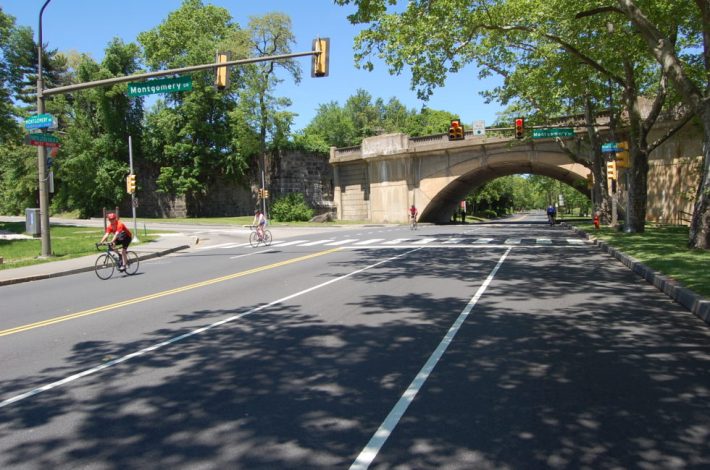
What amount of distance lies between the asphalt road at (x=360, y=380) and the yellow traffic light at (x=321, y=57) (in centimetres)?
711

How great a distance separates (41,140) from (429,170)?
3553cm

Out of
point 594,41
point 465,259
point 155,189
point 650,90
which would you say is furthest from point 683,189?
point 155,189

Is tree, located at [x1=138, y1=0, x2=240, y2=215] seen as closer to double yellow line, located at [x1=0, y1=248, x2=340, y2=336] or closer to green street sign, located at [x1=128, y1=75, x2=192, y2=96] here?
green street sign, located at [x1=128, y1=75, x2=192, y2=96]

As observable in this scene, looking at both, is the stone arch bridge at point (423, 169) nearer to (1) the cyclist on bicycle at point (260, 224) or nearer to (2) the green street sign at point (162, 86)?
(1) the cyclist on bicycle at point (260, 224)

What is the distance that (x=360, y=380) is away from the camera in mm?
5117

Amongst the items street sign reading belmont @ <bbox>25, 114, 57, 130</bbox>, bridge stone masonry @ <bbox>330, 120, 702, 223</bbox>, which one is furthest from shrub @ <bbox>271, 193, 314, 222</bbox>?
street sign reading belmont @ <bbox>25, 114, 57, 130</bbox>

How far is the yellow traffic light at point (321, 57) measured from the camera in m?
15.0

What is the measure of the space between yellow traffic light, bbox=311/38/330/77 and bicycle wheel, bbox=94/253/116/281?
7.51 meters

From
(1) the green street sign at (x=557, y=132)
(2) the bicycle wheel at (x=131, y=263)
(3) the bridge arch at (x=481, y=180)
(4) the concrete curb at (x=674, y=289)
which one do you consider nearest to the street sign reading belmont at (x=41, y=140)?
(2) the bicycle wheel at (x=131, y=263)

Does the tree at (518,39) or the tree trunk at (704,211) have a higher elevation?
the tree at (518,39)

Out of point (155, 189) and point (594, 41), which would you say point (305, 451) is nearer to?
point (594, 41)

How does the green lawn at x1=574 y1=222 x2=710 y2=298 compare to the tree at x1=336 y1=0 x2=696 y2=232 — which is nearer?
the green lawn at x1=574 y1=222 x2=710 y2=298

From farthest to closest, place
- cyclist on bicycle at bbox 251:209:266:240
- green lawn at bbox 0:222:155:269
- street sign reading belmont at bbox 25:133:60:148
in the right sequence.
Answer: cyclist on bicycle at bbox 251:209:266:240, green lawn at bbox 0:222:155:269, street sign reading belmont at bbox 25:133:60:148

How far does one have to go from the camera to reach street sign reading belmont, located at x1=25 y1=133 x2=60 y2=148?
17.5m
